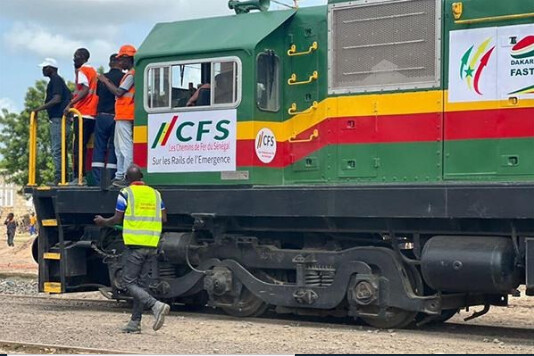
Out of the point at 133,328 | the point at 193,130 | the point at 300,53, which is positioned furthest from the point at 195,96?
the point at 133,328

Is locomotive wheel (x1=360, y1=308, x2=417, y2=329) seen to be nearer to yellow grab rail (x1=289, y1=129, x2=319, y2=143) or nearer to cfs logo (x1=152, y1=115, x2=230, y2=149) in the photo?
yellow grab rail (x1=289, y1=129, x2=319, y2=143)

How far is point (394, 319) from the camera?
32.8 ft

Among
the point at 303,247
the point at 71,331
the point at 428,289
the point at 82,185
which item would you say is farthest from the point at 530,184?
the point at 82,185

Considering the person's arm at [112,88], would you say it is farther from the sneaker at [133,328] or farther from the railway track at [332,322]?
the sneaker at [133,328]

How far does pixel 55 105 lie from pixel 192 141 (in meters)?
2.85

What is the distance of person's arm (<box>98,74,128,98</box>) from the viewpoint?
454 inches

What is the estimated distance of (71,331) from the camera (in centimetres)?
979

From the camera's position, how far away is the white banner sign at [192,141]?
10.6 meters

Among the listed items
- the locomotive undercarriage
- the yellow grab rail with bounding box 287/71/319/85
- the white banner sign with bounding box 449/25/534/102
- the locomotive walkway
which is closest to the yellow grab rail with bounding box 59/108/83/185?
the locomotive undercarriage

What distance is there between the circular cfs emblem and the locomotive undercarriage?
773mm

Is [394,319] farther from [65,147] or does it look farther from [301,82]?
[65,147]

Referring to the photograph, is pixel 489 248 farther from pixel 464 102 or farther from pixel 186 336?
pixel 186 336

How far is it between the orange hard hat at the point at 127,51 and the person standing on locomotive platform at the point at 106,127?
6.4 inches

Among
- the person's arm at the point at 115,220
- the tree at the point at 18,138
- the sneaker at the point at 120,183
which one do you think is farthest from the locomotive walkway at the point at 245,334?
the tree at the point at 18,138
